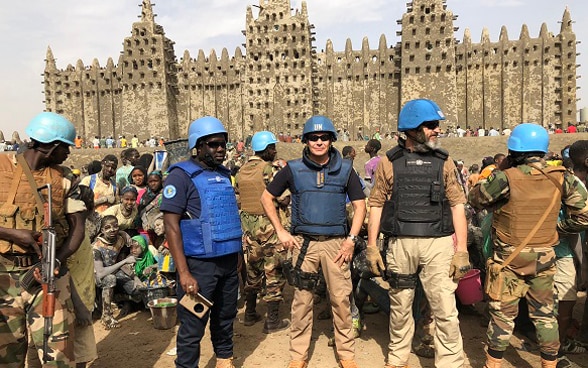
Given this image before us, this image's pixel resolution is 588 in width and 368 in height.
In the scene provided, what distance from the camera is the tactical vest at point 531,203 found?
361 cm

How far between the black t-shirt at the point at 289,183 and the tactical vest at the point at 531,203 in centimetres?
138

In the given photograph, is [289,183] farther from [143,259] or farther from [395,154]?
[143,259]

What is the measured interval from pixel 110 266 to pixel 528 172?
5437mm

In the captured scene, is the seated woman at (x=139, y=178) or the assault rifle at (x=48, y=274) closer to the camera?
the assault rifle at (x=48, y=274)

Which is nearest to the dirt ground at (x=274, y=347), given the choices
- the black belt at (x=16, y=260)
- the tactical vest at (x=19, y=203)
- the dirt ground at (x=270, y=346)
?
the dirt ground at (x=270, y=346)

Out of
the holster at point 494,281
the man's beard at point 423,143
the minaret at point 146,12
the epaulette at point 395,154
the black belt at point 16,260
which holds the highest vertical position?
the minaret at point 146,12

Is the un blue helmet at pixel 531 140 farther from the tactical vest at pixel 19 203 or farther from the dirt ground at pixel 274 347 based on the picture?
the tactical vest at pixel 19 203

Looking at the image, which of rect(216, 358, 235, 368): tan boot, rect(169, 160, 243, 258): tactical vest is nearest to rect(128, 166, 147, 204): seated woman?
rect(169, 160, 243, 258): tactical vest

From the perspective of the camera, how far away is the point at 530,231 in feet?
11.9

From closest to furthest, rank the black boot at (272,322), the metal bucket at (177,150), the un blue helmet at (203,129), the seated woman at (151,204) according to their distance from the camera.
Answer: the un blue helmet at (203,129) → the black boot at (272,322) → the seated woman at (151,204) → the metal bucket at (177,150)

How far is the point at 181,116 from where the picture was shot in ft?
132

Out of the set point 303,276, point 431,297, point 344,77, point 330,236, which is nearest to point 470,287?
point 431,297

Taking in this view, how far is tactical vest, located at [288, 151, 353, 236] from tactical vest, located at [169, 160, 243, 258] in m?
0.70

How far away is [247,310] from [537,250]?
147 inches
